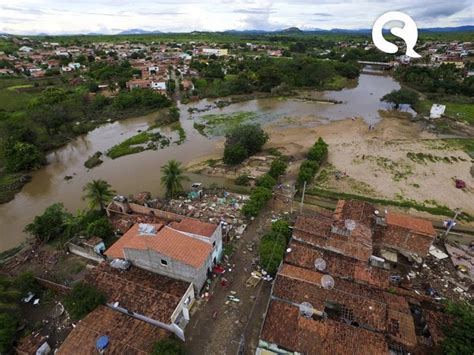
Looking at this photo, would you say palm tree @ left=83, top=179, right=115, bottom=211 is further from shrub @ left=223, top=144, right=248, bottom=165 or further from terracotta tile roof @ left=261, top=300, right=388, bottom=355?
terracotta tile roof @ left=261, top=300, right=388, bottom=355

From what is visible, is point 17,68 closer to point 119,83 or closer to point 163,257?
point 119,83

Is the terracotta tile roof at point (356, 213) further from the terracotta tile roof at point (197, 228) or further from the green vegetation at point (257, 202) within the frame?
the terracotta tile roof at point (197, 228)

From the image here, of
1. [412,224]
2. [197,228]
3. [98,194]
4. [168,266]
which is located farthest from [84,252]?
[412,224]

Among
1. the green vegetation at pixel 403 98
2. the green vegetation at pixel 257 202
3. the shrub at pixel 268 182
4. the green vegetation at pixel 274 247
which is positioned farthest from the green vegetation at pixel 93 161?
the green vegetation at pixel 403 98

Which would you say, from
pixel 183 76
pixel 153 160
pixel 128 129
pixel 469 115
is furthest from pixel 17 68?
pixel 469 115

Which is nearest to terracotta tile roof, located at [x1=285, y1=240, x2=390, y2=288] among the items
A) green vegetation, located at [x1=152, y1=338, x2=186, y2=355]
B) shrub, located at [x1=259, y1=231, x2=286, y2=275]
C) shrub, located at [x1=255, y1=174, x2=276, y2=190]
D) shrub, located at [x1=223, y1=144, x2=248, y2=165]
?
shrub, located at [x1=259, y1=231, x2=286, y2=275]

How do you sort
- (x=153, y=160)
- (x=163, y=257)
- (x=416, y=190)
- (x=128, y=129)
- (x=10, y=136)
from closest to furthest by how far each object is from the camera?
1. (x=163, y=257)
2. (x=416, y=190)
3. (x=10, y=136)
4. (x=153, y=160)
5. (x=128, y=129)
